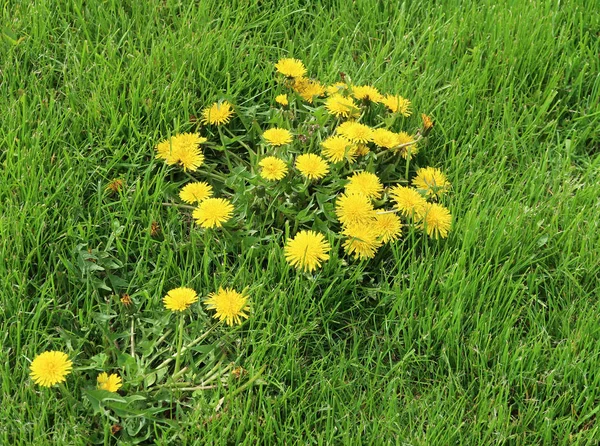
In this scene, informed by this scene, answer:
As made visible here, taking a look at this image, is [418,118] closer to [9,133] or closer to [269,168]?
[269,168]

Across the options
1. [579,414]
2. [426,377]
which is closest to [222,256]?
[426,377]

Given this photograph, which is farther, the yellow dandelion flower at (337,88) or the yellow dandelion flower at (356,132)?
the yellow dandelion flower at (337,88)

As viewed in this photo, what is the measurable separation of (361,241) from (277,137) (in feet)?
1.55

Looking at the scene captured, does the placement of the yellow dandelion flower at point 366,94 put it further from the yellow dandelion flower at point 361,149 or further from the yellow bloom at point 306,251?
the yellow bloom at point 306,251

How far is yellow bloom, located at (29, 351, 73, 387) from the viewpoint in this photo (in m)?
1.70

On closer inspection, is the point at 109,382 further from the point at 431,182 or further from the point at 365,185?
the point at 431,182

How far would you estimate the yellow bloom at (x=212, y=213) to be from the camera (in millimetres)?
2064

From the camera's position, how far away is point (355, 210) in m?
2.07

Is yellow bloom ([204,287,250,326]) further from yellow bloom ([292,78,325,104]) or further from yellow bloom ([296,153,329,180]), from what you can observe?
yellow bloom ([292,78,325,104])

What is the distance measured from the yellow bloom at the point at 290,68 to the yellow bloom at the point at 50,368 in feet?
4.12

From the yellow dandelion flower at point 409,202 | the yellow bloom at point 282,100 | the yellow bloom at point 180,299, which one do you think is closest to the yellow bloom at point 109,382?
the yellow bloom at point 180,299

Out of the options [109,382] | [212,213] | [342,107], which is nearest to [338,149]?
[342,107]

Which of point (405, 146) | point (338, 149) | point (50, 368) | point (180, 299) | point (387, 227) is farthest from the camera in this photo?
point (405, 146)

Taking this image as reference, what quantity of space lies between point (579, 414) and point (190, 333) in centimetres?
107
